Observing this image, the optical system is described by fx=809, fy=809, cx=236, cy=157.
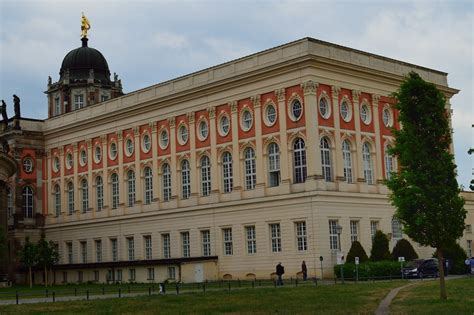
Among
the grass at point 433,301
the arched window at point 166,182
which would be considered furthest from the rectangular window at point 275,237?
the grass at point 433,301

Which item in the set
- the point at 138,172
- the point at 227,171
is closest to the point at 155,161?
the point at 138,172

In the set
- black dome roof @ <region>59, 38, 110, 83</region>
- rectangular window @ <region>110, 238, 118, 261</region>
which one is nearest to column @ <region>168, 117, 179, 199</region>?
rectangular window @ <region>110, 238, 118, 261</region>

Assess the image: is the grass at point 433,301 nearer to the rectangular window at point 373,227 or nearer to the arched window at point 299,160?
the arched window at point 299,160

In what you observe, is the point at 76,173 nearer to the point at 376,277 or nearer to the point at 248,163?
the point at 248,163

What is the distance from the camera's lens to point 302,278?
193 ft

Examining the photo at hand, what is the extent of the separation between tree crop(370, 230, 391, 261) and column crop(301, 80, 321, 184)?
6.75 metres

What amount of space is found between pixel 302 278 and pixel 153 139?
74.0 feet

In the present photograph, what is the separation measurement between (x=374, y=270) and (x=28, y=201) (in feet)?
147

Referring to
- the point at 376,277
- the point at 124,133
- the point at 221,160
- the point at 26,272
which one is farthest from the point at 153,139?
the point at 376,277

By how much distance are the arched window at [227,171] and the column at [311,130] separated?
8.89m

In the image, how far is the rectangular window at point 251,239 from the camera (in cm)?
6391

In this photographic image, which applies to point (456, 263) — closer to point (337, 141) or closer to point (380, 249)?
point (380, 249)

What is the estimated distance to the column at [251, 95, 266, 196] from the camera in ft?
209

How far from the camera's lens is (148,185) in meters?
75.5
